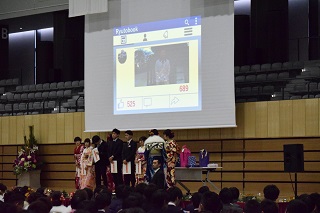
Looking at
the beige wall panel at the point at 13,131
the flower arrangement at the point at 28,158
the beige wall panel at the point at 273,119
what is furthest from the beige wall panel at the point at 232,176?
the beige wall panel at the point at 13,131

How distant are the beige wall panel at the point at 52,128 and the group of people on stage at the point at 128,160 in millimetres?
2941

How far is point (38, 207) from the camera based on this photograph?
19.4ft

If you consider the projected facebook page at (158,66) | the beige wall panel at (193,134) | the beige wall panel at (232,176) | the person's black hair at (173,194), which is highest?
the projected facebook page at (158,66)

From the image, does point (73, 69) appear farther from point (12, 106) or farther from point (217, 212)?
point (217, 212)

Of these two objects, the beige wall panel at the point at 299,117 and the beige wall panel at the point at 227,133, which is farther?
the beige wall panel at the point at 227,133

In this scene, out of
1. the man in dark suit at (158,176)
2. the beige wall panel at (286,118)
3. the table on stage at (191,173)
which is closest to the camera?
the man in dark suit at (158,176)

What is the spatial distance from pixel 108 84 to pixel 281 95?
183 inches

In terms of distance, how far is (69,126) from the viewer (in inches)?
767

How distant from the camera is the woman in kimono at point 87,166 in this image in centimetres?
1625

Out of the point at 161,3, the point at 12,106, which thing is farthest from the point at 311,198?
the point at 12,106

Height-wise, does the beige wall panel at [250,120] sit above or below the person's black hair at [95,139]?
above

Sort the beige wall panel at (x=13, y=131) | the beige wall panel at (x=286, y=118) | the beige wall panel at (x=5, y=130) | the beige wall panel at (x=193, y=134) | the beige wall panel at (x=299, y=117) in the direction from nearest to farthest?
the beige wall panel at (x=299, y=117)
the beige wall panel at (x=286, y=118)
the beige wall panel at (x=193, y=134)
the beige wall panel at (x=13, y=131)
the beige wall panel at (x=5, y=130)

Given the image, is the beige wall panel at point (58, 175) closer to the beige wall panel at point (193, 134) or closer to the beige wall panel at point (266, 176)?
the beige wall panel at point (193, 134)

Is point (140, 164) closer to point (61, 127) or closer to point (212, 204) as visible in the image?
point (61, 127)
